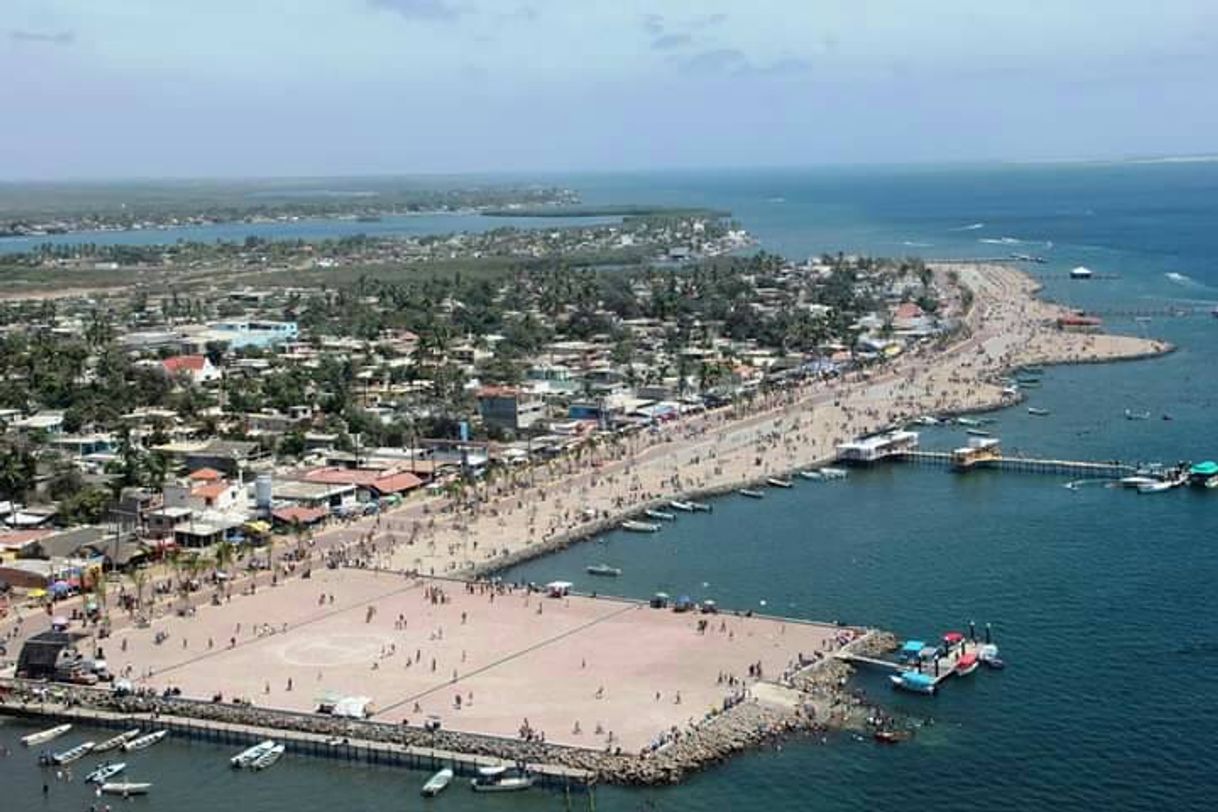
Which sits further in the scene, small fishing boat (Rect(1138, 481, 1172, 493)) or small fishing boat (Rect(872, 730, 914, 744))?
small fishing boat (Rect(1138, 481, 1172, 493))

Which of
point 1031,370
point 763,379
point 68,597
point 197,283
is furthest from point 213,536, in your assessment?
point 197,283

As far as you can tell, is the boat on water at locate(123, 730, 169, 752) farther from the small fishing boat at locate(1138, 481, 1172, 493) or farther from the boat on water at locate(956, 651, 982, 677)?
the small fishing boat at locate(1138, 481, 1172, 493)

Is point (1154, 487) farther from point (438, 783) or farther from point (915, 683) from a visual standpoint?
point (438, 783)

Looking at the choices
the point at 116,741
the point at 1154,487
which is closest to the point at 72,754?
the point at 116,741

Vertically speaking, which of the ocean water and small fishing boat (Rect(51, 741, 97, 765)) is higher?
the ocean water

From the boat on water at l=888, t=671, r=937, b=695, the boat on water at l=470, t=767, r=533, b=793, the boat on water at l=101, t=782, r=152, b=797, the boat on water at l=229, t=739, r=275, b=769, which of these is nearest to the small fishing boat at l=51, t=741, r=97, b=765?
the boat on water at l=101, t=782, r=152, b=797

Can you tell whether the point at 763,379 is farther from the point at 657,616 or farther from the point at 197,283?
the point at 197,283
